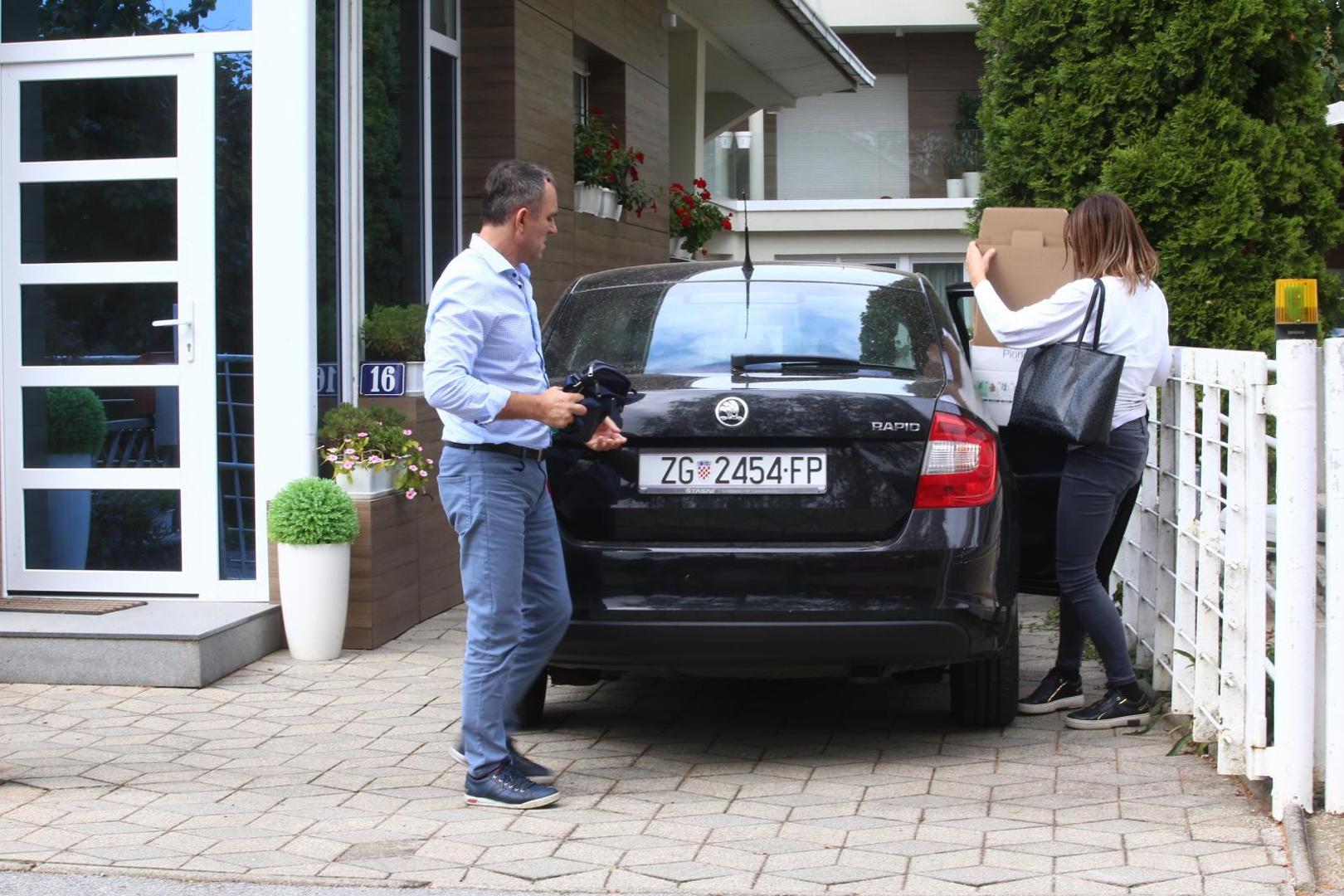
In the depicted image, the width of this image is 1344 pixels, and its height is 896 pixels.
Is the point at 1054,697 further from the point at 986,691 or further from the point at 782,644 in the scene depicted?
the point at 782,644

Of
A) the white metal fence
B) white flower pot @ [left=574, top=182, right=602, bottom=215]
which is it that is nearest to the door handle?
the white metal fence

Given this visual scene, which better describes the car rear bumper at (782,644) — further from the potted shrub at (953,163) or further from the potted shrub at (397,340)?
the potted shrub at (953,163)

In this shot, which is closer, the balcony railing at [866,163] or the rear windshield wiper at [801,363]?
the rear windshield wiper at [801,363]

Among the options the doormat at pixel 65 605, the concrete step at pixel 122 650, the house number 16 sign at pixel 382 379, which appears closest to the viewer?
the concrete step at pixel 122 650

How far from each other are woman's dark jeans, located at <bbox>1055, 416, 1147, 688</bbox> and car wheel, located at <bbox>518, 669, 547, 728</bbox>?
186 centimetres

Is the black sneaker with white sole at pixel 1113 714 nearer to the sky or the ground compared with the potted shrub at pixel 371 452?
nearer to the ground

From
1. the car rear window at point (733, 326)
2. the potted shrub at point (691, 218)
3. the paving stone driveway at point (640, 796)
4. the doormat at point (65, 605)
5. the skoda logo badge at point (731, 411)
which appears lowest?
the paving stone driveway at point (640, 796)

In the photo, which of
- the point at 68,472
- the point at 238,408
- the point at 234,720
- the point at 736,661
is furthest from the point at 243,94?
the point at 736,661

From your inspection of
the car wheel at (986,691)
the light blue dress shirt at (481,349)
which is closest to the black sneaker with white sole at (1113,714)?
the car wheel at (986,691)

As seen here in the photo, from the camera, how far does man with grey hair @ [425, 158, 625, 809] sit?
4492 millimetres

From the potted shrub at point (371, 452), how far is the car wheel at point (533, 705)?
183 centimetres

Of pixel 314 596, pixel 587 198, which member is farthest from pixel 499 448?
pixel 587 198

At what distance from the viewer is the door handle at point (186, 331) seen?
723 cm

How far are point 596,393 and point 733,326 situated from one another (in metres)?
0.89
